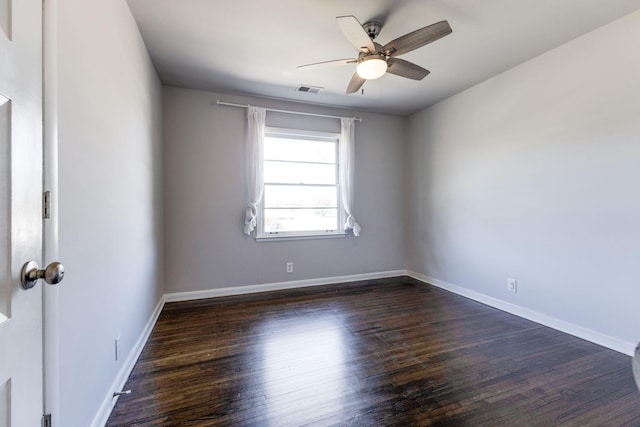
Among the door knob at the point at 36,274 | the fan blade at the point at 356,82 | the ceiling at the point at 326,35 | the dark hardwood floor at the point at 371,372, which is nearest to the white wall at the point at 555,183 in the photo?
the ceiling at the point at 326,35

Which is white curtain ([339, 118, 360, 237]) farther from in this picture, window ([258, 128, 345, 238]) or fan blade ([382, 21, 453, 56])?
fan blade ([382, 21, 453, 56])

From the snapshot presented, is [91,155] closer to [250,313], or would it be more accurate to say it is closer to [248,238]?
[250,313]

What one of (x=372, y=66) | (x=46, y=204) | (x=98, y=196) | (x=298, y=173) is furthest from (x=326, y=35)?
(x=46, y=204)

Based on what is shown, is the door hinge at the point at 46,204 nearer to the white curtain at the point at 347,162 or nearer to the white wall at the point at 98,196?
the white wall at the point at 98,196

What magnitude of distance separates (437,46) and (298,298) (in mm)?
3109

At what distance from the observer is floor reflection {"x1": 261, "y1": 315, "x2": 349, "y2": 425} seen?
167cm

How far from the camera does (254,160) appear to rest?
3727 millimetres

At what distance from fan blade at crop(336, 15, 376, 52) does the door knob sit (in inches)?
75.1

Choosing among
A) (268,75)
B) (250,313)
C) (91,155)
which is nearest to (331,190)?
(268,75)

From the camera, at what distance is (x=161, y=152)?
3354 mm

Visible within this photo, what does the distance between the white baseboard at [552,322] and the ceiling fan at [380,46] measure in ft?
8.61

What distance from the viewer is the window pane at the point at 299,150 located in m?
3.95

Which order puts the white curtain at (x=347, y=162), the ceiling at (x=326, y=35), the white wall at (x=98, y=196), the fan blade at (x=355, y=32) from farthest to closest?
the white curtain at (x=347, y=162) < the ceiling at (x=326, y=35) < the fan blade at (x=355, y=32) < the white wall at (x=98, y=196)

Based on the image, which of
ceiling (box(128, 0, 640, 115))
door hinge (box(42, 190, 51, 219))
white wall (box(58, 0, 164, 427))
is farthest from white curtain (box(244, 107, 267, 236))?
door hinge (box(42, 190, 51, 219))
